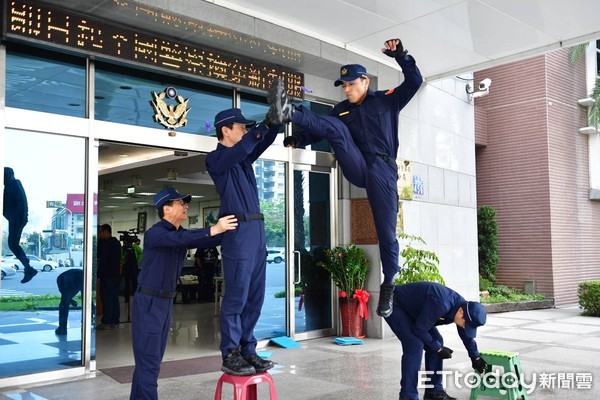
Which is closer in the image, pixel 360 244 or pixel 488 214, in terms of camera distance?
pixel 360 244

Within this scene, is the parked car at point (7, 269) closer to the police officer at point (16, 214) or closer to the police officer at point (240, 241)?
the police officer at point (16, 214)

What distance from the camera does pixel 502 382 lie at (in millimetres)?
4422

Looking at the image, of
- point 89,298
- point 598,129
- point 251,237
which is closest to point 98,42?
point 89,298

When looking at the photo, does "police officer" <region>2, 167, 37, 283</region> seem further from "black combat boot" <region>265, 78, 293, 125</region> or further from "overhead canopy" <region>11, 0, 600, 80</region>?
"black combat boot" <region>265, 78, 293, 125</region>

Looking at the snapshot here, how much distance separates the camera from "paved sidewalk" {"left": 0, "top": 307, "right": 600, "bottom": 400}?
4.85 m

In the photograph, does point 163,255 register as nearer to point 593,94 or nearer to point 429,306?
point 429,306

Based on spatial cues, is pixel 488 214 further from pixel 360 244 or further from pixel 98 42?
pixel 98 42

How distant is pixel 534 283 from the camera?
12422mm

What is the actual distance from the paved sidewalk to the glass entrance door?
13.3 inches

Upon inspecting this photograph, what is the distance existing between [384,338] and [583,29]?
4345 mm

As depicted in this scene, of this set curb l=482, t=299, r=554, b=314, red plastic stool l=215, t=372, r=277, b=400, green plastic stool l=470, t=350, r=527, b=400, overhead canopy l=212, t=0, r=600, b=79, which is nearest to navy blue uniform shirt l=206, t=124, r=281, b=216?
red plastic stool l=215, t=372, r=277, b=400

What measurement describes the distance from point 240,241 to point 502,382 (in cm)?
231

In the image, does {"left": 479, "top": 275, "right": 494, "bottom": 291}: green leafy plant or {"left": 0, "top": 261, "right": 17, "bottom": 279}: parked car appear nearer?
{"left": 0, "top": 261, "right": 17, "bottom": 279}: parked car

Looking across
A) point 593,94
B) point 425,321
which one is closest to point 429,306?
point 425,321
